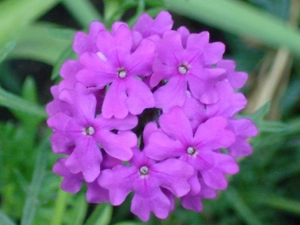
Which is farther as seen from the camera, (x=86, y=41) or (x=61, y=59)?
(x=61, y=59)

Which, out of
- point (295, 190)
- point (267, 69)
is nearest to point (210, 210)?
point (295, 190)

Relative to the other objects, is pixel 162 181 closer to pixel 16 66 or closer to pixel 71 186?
pixel 71 186

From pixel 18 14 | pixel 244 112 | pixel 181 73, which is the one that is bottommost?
pixel 244 112

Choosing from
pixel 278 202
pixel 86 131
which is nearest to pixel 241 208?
pixel 278 202

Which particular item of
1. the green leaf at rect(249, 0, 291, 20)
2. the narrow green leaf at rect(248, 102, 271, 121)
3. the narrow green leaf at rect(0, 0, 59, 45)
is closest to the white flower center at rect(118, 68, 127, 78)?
the narrow green leaf at rect(248, 102, 271, 121)

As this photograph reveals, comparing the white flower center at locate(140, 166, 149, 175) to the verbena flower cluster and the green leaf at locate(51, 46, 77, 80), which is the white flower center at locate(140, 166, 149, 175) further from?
the green leaf at locate(51, 46, 77, 80)

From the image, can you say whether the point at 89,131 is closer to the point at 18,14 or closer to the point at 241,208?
the point at 18,14

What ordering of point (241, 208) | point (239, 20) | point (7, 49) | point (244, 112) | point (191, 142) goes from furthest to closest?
point (244, 112) → point (241, 208) → point (239, 20) → point (7, 49) → point (191, 142)
